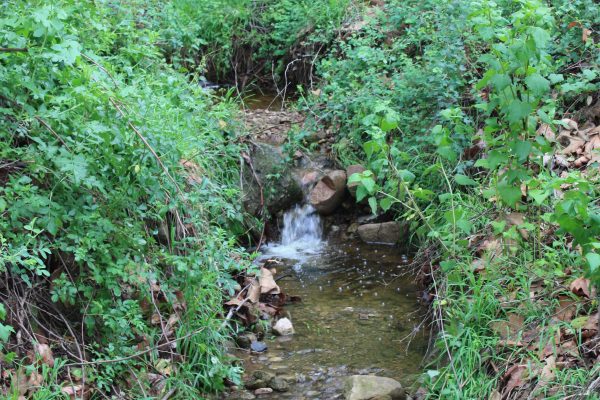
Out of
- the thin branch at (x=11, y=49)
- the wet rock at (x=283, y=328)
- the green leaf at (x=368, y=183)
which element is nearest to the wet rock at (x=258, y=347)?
the wet rock at (x=283, y=328)

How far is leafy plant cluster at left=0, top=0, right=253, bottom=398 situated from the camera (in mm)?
3602

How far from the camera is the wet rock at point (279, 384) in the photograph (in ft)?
14.1

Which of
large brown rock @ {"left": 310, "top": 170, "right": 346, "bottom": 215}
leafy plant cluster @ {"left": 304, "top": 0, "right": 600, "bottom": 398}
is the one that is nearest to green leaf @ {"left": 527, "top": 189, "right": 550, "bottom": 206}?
leafy plant cluster @ {"left": 304, "top": 0, "right": 600, "bottom": 398}

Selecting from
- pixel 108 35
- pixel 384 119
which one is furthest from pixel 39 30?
pixel 384 119

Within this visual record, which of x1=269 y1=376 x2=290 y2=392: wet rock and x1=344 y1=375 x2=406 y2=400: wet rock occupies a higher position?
x1=344 y1=375 x2=406 y2=400: wet rock

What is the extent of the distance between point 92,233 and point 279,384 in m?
1.39

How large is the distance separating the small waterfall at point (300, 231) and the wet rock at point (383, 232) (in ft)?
1.35

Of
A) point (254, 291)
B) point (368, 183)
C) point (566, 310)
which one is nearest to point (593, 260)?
point (566, 310)

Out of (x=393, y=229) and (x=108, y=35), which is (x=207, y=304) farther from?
(x=393, y=229)

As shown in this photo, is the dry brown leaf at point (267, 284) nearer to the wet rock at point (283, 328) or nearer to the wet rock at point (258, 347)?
the wet rock at point (283, 328)

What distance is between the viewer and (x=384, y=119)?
4.09m

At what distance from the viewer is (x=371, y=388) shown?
4.09 meters

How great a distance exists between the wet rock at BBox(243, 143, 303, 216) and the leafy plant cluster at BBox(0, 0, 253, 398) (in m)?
1.95

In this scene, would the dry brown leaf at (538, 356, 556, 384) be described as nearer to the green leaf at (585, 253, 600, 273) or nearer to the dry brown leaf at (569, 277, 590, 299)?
the dry brown leaf at (569, 277, 590, 299)
